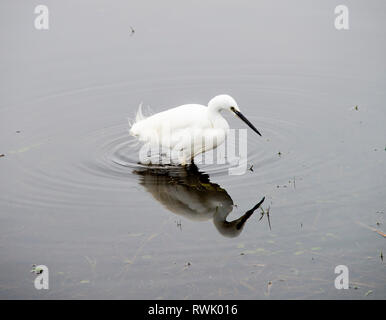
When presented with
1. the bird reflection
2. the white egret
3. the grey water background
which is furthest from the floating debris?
the white egret

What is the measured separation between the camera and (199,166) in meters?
7.32

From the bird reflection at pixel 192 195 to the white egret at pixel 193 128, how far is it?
0.91ft

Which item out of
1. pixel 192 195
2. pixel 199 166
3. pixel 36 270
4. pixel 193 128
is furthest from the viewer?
pixel 199 166

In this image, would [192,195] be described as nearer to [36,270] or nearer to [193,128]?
[193,128]

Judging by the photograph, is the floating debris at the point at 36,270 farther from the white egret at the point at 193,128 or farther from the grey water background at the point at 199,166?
the white egret at the point at 193,128

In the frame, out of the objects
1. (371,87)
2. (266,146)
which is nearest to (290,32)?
(371,87)

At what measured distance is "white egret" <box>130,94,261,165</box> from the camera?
699 centimetres

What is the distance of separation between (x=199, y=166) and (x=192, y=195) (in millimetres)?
765

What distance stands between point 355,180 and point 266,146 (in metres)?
1.41

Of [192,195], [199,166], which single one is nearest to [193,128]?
[199,166]

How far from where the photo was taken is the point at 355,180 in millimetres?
6641

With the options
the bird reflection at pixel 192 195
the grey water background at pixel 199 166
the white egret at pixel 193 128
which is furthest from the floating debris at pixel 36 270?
the white egret at pixel 193 128

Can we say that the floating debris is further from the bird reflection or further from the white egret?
the white egret

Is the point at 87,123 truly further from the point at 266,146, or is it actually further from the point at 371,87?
the point at 371,87
